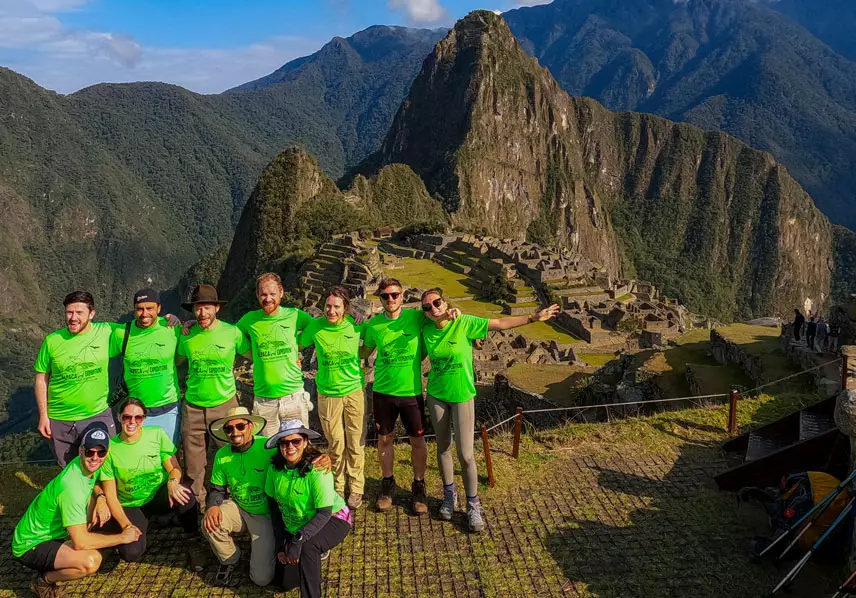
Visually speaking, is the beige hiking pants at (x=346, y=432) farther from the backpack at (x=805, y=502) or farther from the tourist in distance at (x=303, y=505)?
the backpack at (x=805, y=502)

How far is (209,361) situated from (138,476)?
126 cm

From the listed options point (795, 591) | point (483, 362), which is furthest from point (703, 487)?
point (483, 362)

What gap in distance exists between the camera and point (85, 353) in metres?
6.17

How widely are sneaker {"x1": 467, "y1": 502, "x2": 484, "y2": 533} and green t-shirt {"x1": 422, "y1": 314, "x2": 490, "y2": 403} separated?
3.81 ft

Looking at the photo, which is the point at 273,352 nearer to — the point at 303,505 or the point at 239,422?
the point at 239,422

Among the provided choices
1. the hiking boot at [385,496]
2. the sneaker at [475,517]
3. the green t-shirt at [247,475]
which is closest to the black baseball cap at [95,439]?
the green t-shirt at [247,475]

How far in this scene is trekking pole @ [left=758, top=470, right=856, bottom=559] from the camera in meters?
5.12

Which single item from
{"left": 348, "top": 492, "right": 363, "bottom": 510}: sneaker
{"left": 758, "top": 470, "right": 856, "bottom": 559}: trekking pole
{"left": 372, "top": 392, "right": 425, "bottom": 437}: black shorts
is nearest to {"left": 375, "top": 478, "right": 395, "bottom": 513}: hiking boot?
{"left": 348, "top": 492, "right": 363, "bottom": 510}: sneaker

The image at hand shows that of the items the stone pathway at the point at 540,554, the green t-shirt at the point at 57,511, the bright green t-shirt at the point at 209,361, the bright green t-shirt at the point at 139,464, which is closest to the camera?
the green t-shirt at the point at 57,511

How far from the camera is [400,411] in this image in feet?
21.1

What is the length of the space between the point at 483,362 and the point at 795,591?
14.5m

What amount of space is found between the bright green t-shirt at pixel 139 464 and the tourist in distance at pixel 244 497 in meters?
0.73

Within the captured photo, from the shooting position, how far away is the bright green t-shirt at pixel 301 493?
17.2 feet

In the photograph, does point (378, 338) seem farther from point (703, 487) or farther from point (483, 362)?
point (483, 362)
